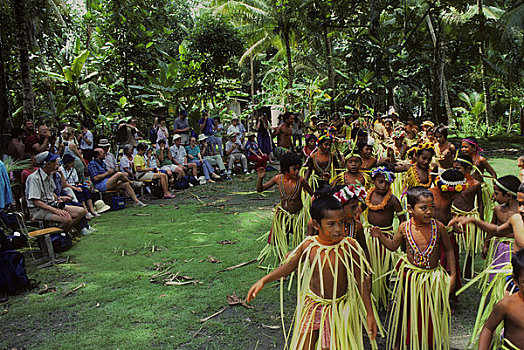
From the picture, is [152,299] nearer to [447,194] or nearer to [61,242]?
[61,242]

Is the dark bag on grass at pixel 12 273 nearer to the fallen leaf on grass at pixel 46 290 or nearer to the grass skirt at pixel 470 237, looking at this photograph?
the fallen leaf on grass at pixel 46 290

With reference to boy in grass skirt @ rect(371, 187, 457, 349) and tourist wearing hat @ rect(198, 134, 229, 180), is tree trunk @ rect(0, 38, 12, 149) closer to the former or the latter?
tourist wearing hat @ rect(198, 134, 229, 180)

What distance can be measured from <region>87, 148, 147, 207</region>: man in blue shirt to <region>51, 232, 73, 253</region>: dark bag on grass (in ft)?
8.19

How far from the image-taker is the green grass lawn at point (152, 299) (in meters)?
3.16

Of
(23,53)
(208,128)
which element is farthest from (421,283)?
(208,128)

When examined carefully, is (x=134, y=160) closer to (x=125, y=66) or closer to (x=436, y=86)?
(x=125, y=66)

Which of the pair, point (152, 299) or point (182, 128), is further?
point (182, 128)

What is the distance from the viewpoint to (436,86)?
17.1 metres

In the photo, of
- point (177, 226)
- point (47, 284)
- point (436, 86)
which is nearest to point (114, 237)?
point (177, 226)

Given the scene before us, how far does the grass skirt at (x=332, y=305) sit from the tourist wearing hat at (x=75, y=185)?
209 inches

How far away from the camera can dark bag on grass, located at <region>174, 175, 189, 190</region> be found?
31.2 feet

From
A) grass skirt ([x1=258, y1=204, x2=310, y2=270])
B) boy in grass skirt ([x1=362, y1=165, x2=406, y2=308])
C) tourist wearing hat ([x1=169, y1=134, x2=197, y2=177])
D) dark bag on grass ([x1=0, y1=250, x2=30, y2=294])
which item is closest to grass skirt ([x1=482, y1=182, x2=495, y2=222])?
boy in grass skirt ([x1=362, y1=165, x2=406, y2=308])

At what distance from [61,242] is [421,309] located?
14.4 feet

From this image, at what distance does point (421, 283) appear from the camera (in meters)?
2.70
